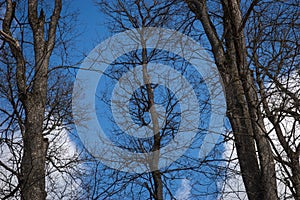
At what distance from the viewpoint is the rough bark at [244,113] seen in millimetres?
4230

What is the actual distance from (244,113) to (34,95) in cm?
318

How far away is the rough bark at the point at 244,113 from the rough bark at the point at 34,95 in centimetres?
266

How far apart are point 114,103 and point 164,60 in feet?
4.56

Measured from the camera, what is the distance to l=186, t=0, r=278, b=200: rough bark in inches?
167

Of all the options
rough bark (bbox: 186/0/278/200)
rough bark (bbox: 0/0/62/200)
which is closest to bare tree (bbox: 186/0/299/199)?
rough bark (bbox: 186/0/278/200)

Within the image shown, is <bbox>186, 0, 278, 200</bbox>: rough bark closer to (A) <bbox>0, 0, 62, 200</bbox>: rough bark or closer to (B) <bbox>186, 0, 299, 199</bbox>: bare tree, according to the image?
(B) <bbox>186, 0, 299, 199</bbox>: bare tree

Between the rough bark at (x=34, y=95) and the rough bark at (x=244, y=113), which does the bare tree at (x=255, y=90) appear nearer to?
the rough bark at (x=244, y=113)

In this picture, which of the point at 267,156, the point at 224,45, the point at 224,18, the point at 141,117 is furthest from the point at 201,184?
the point at 141,117

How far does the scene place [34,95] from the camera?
5914mm

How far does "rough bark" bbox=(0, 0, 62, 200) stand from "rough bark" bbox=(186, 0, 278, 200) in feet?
8.74

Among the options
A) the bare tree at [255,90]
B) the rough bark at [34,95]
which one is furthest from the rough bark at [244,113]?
the rough bark at [34,95]

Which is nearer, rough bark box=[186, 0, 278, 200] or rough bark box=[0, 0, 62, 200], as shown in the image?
rough bark box=[186, 0, 278, 200]

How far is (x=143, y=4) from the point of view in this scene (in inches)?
332

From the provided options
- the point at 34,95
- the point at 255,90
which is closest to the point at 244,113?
the point at 255,90
